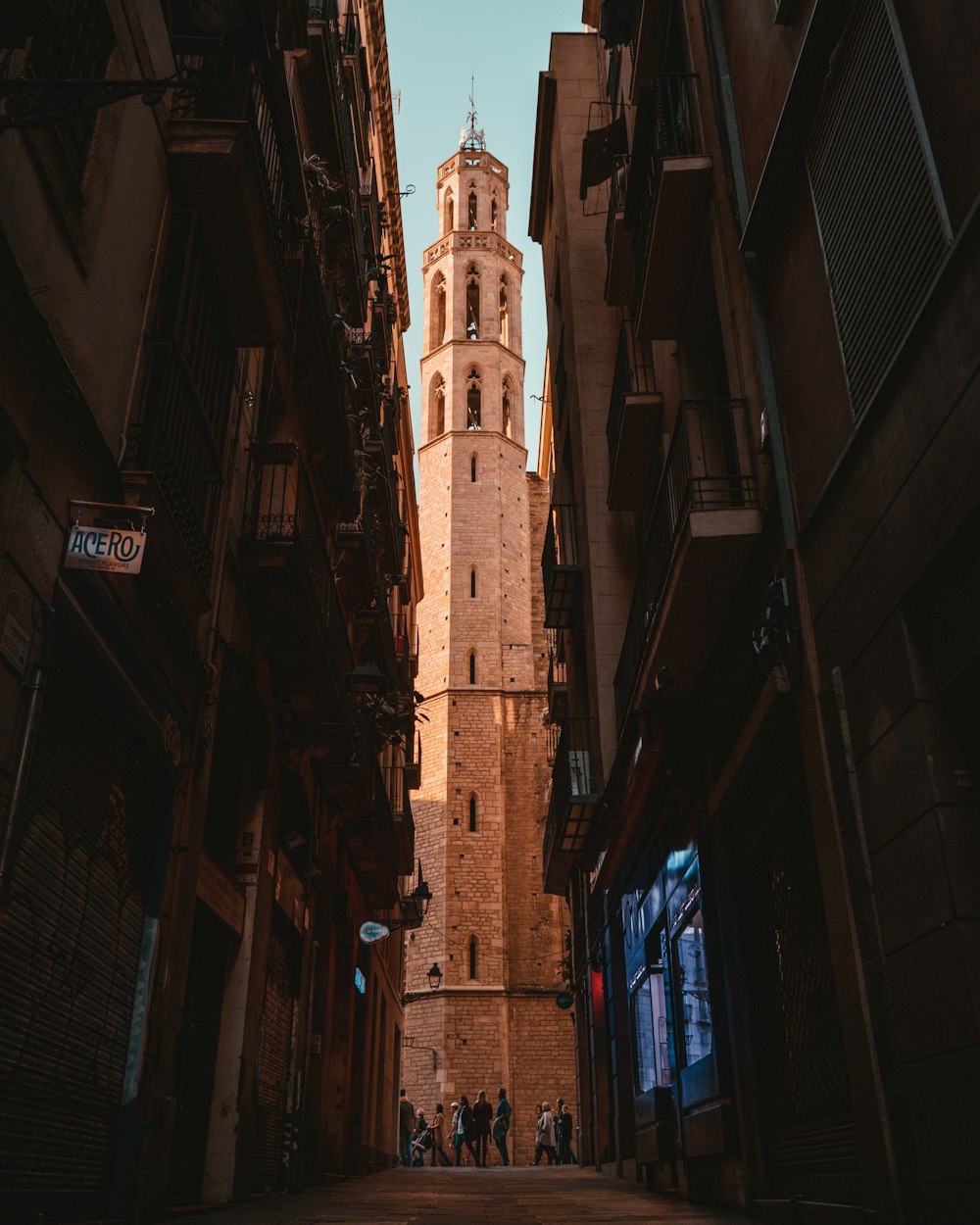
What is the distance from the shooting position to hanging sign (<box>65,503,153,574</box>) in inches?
205

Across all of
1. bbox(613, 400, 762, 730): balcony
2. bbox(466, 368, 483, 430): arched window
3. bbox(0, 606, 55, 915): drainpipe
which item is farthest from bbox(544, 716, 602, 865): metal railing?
bbox(466, 368, 483, 430): arched window

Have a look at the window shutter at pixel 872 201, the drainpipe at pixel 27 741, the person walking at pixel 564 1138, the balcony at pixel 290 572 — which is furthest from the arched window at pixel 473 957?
the drainpipe at pixel 27 741

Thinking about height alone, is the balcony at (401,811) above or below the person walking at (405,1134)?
above

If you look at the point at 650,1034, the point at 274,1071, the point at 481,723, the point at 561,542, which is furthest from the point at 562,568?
the point at 481,723

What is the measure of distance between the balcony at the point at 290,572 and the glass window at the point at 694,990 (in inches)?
161

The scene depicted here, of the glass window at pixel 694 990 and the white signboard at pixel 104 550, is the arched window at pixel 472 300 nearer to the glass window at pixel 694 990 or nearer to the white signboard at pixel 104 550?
the glass window at pixel 694 990

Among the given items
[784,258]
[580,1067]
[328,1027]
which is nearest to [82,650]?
[784,258]

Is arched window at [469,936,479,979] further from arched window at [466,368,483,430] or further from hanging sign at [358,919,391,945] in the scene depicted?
arched window at [466,368,483,430]

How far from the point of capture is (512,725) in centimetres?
4150

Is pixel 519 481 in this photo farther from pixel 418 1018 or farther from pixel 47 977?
pixel 47 977

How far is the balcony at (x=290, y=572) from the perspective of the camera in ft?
29.6

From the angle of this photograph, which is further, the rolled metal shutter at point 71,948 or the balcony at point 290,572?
the balcony at point 290,572

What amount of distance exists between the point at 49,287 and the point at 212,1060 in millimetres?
6132

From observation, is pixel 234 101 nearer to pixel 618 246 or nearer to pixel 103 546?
pixel 103 546
